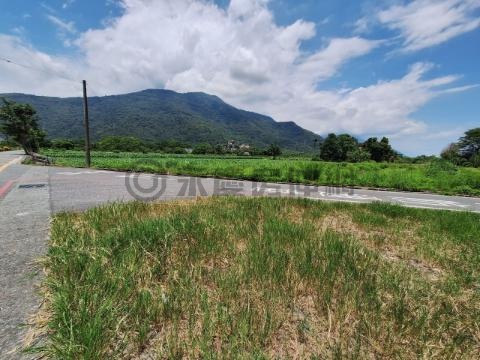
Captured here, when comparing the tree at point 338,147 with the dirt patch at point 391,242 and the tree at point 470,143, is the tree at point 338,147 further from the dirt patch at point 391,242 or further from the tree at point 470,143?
the dirt patch at point 391,242

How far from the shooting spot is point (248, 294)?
2354 mm

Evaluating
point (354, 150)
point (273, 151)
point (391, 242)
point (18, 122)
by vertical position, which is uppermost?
point (18, 122)

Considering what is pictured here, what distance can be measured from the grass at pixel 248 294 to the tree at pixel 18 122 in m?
60.2

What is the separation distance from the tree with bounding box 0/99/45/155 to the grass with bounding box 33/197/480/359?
60.2 meters

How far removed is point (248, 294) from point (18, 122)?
64404 mm

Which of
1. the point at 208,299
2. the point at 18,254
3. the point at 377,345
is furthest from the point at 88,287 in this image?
the point at 377,345

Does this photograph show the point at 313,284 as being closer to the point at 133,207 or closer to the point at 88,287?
the point at 88,287

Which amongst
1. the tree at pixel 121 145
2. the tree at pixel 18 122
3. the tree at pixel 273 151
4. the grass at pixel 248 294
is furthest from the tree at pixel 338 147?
the grass at pixel 248 294

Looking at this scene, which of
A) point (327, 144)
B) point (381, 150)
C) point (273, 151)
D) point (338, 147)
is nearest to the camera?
point (381, 150)

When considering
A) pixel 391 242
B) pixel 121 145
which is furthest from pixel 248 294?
pixel 121 145

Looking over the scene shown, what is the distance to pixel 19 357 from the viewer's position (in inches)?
63.7

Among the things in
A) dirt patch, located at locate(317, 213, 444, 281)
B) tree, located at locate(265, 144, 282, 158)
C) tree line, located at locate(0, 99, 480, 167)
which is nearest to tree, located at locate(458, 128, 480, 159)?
tree line, located at locate(0, 99, 480, 167)

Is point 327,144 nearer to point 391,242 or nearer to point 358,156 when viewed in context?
point 358,156

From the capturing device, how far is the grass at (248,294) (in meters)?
1.80
